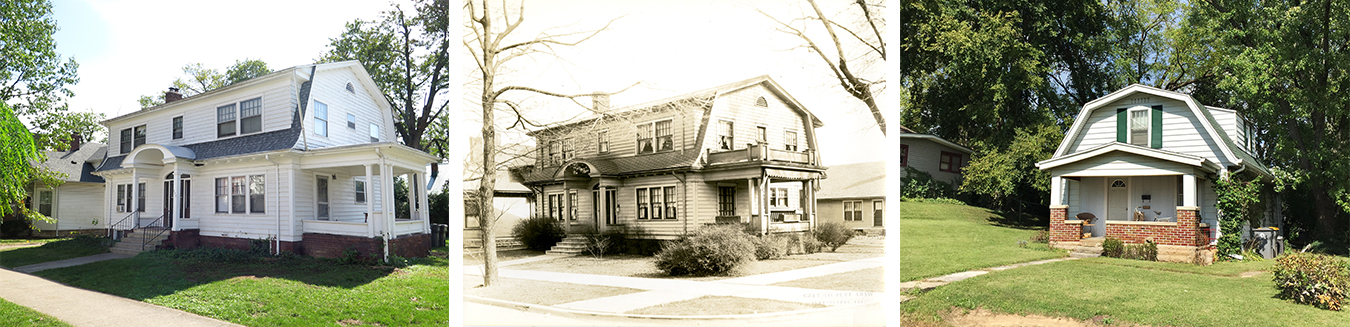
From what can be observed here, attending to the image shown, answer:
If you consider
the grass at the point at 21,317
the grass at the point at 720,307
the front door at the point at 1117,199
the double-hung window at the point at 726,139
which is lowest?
the grass at the point at 21,317

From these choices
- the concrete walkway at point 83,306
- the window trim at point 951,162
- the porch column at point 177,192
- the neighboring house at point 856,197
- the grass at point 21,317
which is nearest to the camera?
the neighboring house at point 856,197

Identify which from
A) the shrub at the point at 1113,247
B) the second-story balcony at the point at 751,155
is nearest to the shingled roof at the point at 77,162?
the second-story balcony at the point at 751,155

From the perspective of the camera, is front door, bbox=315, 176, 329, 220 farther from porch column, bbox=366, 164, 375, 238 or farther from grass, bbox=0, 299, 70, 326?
grass, bbox=0, 299, 70, 326

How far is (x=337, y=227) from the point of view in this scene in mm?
6504

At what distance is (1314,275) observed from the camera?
607 centimetres

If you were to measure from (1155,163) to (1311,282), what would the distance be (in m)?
1.72

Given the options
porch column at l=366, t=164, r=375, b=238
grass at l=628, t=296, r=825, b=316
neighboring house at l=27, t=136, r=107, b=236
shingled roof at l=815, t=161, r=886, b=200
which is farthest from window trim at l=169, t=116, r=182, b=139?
shingled roof at l=815, t=161, r=886, b=200

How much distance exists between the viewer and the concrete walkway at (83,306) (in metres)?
6.25

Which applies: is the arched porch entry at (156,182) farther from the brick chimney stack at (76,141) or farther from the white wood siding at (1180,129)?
the white wood siding at (1180,129)

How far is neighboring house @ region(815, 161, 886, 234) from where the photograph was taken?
506 centimetres

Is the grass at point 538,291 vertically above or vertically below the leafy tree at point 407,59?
below

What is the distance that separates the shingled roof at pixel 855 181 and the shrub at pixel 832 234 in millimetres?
253

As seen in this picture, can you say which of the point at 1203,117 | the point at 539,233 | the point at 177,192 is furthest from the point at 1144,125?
the point at 177,192

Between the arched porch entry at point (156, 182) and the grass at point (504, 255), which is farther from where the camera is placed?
the arched porch entry at point (156, 182)
